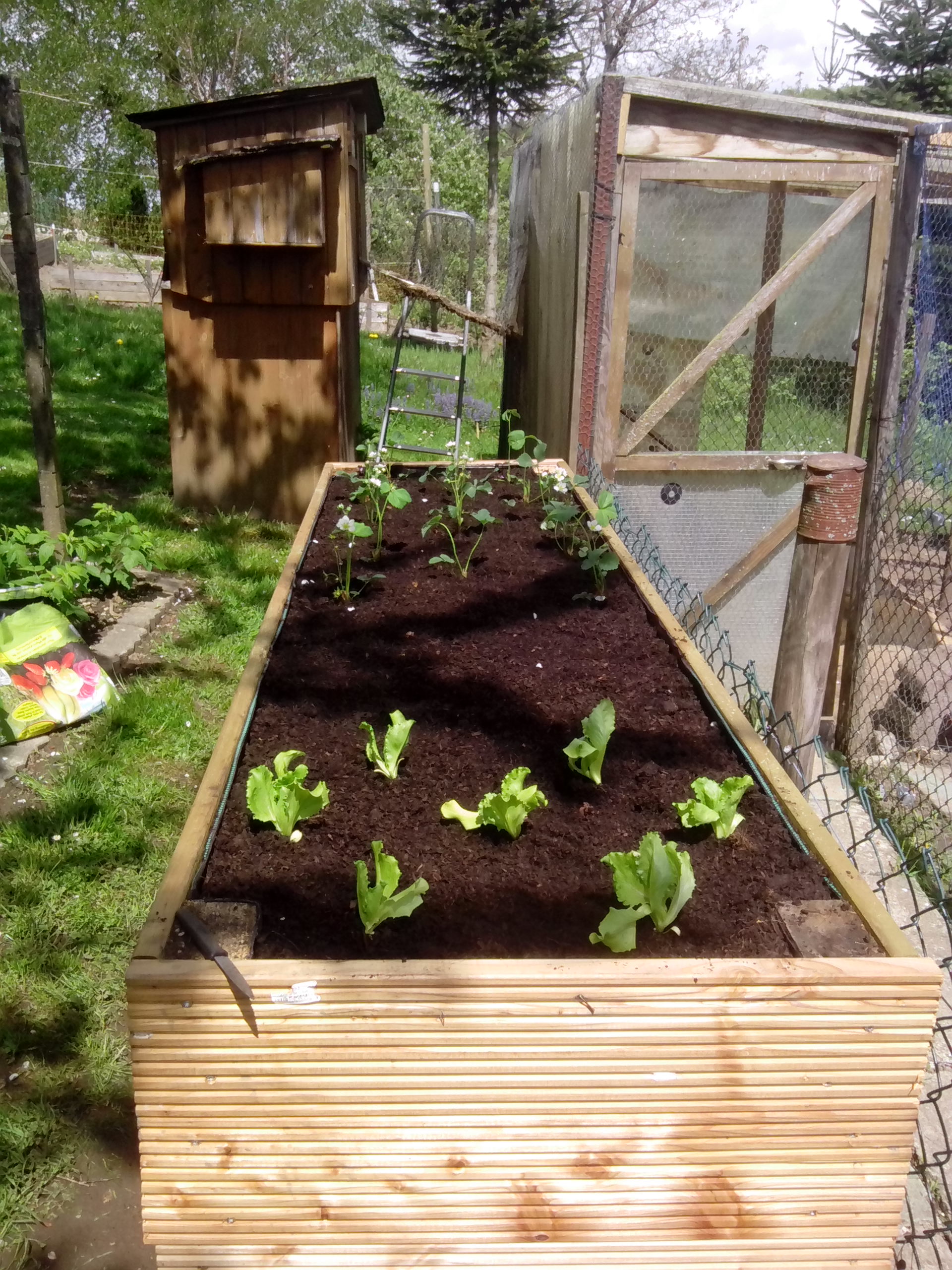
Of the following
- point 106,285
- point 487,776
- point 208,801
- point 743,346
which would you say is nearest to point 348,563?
point 487,776

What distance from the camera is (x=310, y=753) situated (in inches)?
76.6

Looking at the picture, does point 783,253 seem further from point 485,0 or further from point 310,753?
point 485,0

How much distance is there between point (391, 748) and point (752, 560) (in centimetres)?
318

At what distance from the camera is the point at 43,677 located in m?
3.32

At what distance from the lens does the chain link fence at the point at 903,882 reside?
6.22 feet

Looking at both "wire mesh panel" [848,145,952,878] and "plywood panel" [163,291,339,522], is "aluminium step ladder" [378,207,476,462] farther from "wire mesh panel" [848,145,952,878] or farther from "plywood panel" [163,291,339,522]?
"wire mesh panel" [848,145,952,878]

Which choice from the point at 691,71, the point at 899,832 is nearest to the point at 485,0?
the point at 691,71

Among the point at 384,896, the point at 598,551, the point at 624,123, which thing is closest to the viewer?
the point at 384,896

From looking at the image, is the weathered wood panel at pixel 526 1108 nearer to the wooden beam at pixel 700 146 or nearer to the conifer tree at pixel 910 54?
the wooden beam at pixel 700 146

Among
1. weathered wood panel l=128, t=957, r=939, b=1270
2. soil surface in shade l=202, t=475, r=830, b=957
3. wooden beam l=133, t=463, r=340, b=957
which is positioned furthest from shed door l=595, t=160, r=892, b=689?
weathered wood panel l=128, t=957, r=939, b=1270

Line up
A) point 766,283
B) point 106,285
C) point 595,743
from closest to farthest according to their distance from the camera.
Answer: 1. point 595,743
2. point 766,283
3. point 106,285

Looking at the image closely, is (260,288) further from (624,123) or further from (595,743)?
(595,743)

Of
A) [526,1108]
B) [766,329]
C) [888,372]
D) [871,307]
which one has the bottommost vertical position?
[526,1108]

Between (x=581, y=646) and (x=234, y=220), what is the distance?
374 cm
